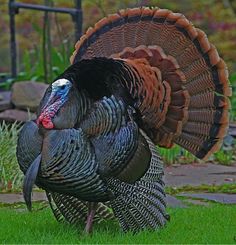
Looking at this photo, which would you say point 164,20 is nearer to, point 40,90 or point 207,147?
point 207,147

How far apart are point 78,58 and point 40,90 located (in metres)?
A: 3.71

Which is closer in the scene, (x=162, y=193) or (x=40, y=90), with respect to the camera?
(x=162, y=193)

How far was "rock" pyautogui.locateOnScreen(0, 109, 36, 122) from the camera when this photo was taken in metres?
9.81

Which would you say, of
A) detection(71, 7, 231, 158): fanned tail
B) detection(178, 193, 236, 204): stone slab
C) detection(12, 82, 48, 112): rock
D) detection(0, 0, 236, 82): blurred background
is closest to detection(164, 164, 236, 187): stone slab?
detection(178, 193, 236, 204): stone slab

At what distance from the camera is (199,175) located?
328 inches

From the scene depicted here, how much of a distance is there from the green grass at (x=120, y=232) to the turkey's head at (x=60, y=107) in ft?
2.32

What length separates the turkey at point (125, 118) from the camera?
5363 millimetres

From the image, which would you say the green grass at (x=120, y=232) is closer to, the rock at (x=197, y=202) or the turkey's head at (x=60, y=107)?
the rock at (x=197, y=202)

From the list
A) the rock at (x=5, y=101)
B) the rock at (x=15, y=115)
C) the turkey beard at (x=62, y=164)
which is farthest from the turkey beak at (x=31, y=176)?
the rock at (x=5, y=101)

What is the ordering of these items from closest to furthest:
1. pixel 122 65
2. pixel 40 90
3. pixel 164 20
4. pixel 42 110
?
pixel 42 110 < pixel 122 65 < pixel 164 20 < pixel 40 90

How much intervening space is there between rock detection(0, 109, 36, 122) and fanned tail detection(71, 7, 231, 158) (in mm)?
3520

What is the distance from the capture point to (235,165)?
8.93 metres

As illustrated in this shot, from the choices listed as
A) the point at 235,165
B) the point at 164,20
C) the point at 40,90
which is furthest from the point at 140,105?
the point at 40,90

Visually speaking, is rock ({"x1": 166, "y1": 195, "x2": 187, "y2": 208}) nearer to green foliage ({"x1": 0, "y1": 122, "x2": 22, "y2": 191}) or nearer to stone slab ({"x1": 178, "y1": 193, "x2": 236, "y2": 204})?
stone slab ({"x1": 178, "y1": 193, "x2": 236, "y2": 204})
